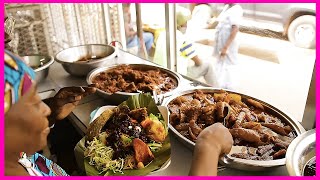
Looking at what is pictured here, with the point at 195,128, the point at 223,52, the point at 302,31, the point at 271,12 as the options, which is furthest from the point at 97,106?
the point at 271,12

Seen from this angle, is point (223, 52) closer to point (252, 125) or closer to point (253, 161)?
point (252, 125)

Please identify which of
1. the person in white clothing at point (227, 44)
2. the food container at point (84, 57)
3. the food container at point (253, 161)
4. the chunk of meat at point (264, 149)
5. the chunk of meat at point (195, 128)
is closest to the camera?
the food container at point (253, 161)

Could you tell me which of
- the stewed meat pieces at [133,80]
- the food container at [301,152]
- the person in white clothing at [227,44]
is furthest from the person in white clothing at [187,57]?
the food container at [301,152]

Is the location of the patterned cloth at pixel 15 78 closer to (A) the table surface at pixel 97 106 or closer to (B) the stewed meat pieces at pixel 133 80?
(A) the table surface at pixel 97 106

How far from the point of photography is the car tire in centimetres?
316

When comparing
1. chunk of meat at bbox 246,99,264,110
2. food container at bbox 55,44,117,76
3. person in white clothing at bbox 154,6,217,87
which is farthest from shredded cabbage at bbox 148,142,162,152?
person in white clothing at bbox 154,6,217,87

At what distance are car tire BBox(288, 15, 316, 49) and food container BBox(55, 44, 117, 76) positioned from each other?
2.06 meters

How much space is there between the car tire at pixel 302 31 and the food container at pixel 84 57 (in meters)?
2.06

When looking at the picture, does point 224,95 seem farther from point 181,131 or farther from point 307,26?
point 307,26

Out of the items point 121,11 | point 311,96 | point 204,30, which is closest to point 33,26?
point 121,11

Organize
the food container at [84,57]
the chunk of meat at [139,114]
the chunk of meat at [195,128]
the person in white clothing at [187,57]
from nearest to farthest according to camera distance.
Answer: the chunk of meat at [195,128] → the chunk of meat at [139,114] → the food container at [84,57] → the person in white clothing at [187,57]

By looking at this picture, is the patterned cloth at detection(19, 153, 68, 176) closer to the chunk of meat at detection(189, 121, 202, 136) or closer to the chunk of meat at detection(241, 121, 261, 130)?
the chunk of meat at detection(189, 121, 202, 136)

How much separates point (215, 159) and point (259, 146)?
536mm

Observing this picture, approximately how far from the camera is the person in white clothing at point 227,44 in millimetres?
3410
